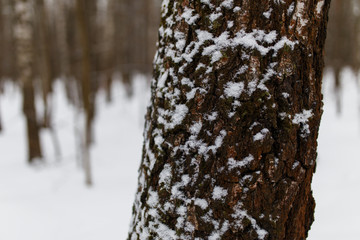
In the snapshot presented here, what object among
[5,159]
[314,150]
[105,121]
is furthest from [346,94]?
[314,150]

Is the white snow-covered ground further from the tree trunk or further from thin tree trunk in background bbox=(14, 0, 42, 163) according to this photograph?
the tree trunk

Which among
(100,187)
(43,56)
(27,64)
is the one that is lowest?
(100,187)

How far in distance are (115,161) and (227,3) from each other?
292 inches

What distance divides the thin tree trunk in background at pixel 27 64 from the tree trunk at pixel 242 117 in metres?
7.54

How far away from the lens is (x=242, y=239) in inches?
44.8

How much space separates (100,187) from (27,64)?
153 inches

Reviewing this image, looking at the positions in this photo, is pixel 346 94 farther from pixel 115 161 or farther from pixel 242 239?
pixel 242 239

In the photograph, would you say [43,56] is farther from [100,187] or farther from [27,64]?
[100,187]

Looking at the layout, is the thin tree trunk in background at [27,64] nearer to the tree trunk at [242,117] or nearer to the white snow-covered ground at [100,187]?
the white snow-covered ground at [100,187]

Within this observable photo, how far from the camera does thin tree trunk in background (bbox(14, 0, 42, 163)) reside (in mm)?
7431

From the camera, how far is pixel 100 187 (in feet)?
20.0

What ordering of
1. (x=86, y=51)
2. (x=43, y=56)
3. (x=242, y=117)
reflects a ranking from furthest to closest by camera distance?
(x=43, y=56), (x=86, y=51), (x=242, y=117)

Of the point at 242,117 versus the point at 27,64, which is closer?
the point at 242,117

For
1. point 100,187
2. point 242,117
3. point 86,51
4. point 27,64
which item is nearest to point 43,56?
point 27,64
